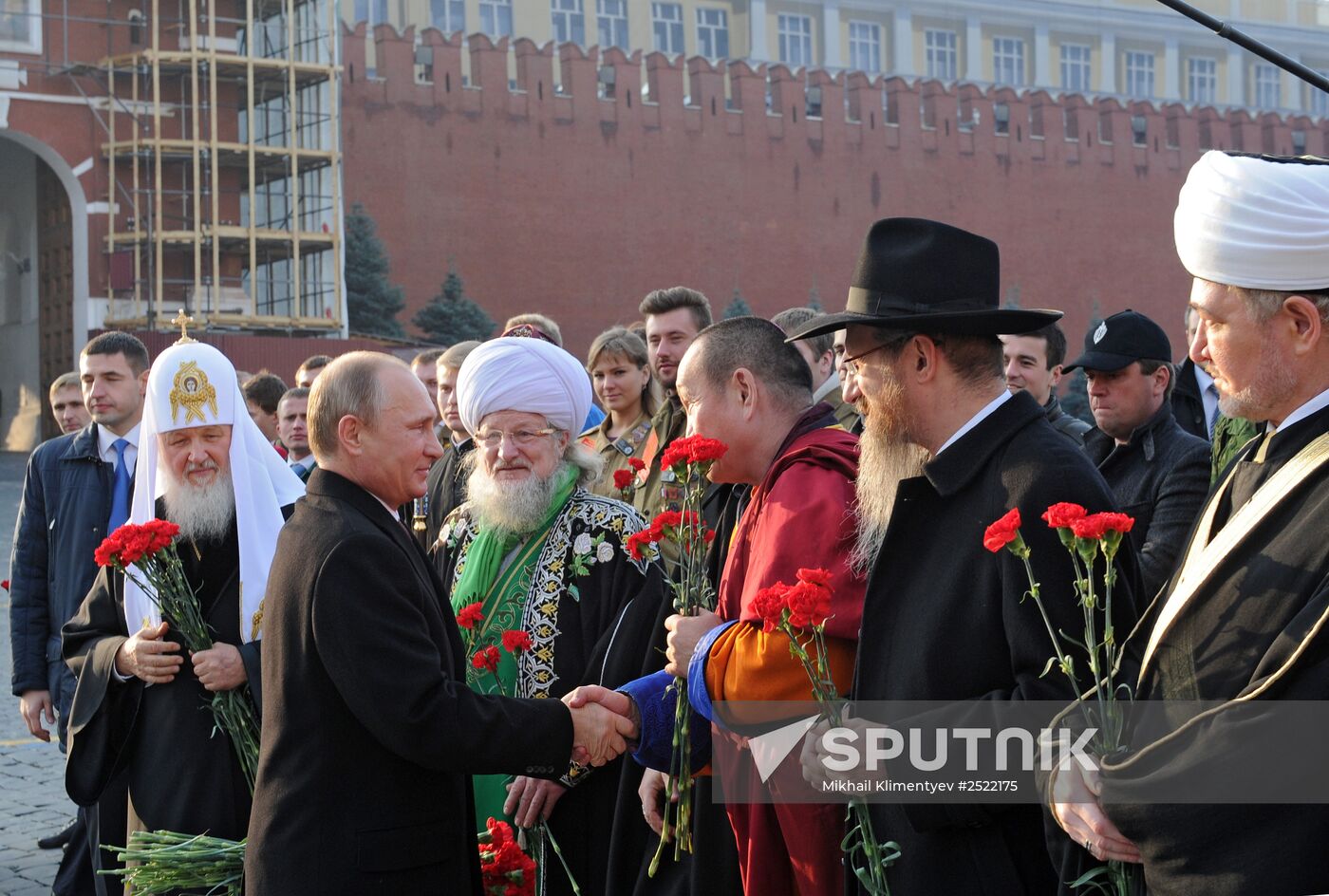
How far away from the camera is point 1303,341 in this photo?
233cm

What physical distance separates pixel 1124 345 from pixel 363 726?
2.99 metres

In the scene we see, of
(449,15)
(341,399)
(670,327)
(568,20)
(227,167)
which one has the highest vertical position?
(568,20)

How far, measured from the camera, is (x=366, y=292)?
3259 centimetres

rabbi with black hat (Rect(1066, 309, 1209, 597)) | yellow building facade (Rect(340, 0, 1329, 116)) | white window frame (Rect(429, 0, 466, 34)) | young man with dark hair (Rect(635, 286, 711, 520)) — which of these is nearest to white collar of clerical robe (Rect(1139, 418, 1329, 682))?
rabbi with black hat (Rect(1066, 309, 1209, 597))

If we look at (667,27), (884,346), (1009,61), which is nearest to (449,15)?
(667,27)

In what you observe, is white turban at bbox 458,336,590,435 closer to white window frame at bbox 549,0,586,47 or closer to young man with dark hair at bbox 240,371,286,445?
young man with dark hair at bbox 240,371,286,445

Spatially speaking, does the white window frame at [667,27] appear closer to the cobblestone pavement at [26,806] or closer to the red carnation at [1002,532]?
the cobblestone pavement at [26,806]

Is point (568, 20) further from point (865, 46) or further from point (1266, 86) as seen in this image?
point (1266, 86)

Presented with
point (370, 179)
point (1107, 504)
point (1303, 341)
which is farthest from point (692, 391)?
point (370, 179)

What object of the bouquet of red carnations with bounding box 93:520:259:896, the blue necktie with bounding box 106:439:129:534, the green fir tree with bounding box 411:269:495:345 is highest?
the green fir tree with bounding box 411:269:495:345

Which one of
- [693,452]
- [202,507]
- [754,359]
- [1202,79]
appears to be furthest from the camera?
[1202,79]

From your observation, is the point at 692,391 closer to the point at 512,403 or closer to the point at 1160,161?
the point at 512,403

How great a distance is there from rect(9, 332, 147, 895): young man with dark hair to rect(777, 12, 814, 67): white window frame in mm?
39416

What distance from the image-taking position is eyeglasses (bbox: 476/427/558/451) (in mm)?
4230
